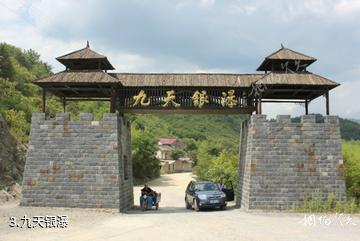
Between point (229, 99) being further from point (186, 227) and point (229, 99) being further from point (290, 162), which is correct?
point (186, 227)

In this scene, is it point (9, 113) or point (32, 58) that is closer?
point (9, 113)

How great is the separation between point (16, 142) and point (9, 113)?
5.21m

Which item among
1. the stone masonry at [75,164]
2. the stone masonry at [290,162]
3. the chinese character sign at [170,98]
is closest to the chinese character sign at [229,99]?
the stone masonry at [290,162]

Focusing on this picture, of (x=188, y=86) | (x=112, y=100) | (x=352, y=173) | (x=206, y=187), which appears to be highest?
(x=188, y=86)

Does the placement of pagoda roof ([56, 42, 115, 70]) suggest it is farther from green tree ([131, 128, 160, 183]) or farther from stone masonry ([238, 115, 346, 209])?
green tree ([131, 128, 160, 183])

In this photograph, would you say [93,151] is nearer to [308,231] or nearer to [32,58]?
[308,231]

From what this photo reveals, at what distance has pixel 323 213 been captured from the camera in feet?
48.2

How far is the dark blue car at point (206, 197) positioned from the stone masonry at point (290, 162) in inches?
38.6

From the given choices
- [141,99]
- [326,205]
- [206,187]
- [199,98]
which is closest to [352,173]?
[326,205]

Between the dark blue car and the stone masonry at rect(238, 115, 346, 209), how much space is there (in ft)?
3.22

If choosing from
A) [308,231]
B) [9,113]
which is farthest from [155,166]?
[308,231]

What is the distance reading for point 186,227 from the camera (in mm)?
11586

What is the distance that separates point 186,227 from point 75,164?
5.94 metres

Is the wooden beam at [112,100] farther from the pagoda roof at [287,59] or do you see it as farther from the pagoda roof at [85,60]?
the pagoda roof at [287,59]
